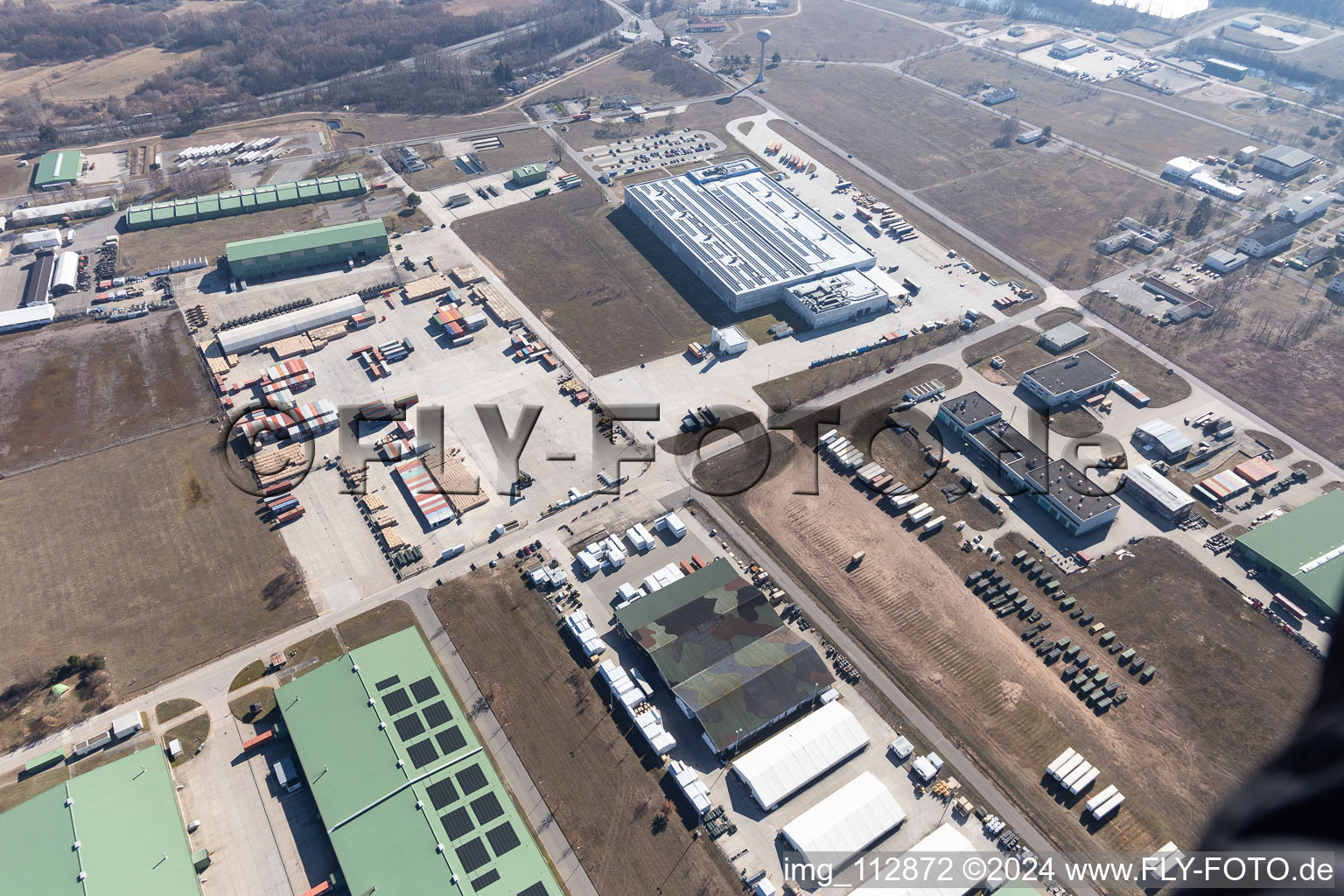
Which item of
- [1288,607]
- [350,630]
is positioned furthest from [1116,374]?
[350,630]

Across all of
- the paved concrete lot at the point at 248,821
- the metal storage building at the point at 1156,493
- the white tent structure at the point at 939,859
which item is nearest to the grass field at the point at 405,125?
the paved concrete lot at the point at 248,821

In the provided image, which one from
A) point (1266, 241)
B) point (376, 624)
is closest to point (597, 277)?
point (376, 624)

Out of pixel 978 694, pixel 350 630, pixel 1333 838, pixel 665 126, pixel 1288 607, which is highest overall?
pixel 665 126

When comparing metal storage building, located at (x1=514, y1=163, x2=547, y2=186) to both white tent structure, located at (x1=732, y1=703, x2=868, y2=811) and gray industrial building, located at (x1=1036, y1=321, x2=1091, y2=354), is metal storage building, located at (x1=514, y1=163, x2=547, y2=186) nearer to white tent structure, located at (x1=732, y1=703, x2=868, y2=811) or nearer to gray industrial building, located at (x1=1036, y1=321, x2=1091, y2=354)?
gray industrial building, located at (x1=1036, y1=321, x2=1091, y2=354)

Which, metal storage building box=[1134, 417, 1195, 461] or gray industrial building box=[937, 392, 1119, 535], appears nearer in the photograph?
gray industrial building box=[937, 392, 1119, 535]

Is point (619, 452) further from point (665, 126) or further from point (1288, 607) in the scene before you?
point (665, 126)

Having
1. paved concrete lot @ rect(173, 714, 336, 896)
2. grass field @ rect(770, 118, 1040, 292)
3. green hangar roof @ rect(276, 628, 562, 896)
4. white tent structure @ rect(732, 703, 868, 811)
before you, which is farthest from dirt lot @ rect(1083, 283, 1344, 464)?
paved concrete lot @ rect(173, 714, 336, 896)

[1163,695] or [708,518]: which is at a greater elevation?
[708,518]
